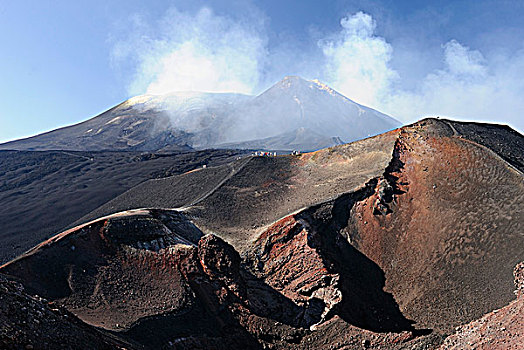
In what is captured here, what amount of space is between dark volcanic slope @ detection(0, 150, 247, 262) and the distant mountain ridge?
20400mm

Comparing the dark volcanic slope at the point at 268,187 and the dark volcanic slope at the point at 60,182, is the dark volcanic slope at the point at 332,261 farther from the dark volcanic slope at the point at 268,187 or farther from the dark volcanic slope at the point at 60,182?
the dark volcanic slope at the point at 60,182

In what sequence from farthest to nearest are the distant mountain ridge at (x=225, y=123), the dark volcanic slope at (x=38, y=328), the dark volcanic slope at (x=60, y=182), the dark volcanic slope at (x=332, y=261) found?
the distant mountain ridge at (x=225, y=123) < the dark volcanic slope at (x=60, y=182) < the dark volcanic slope at (x=332, y=261) < the dark volcanic slope at (x=38, y=328)

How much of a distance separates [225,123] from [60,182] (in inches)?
2585

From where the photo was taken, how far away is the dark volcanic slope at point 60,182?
26.4 metres

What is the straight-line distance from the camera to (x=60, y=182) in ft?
131

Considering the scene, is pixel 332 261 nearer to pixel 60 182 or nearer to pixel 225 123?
pixel 60 182

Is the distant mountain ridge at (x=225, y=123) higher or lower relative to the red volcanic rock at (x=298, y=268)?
higher

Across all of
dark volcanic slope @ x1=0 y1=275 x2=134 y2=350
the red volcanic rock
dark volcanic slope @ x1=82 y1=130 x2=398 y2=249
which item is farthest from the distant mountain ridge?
dark volcanic slope @ x1=0 y1=275 x2=134 y2=350

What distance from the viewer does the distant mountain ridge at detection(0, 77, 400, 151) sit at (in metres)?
77.2

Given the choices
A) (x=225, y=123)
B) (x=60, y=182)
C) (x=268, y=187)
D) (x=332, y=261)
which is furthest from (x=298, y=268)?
(x=225, y=123)

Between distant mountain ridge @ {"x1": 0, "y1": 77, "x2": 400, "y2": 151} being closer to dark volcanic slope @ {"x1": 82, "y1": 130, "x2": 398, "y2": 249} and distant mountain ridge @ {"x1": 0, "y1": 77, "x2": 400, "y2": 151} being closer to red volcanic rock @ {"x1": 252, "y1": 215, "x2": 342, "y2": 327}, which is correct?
dark volcanic slope @ {"x1": 82, "y1": 130, "x2": 398, "y2": 249}

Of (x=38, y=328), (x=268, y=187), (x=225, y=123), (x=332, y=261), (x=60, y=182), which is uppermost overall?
(x=225, y=123)

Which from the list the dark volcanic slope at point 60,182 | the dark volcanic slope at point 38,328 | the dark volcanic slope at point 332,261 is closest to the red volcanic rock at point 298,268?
the dark volcanic slope at point 332,261

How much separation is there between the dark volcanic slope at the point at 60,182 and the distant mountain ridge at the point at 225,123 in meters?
20.4
